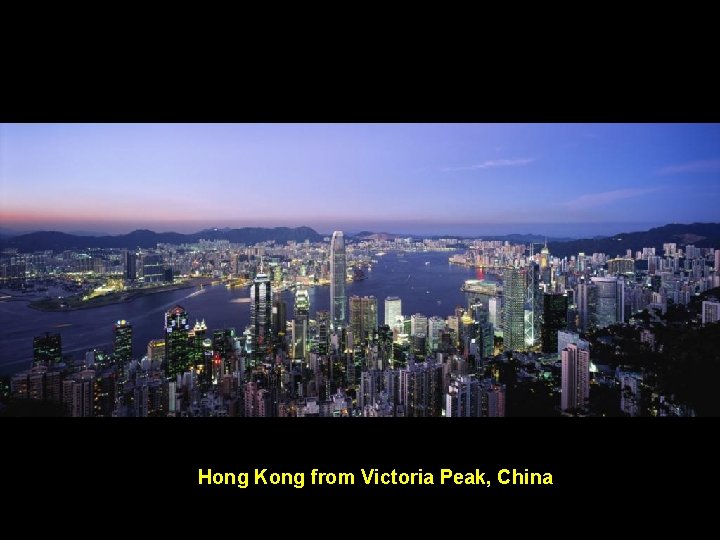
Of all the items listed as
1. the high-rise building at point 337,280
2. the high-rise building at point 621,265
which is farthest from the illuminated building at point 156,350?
the high-rise building at point 621,265

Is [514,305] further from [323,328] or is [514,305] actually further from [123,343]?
[123,343]

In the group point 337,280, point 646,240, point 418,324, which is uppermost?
point 646,240

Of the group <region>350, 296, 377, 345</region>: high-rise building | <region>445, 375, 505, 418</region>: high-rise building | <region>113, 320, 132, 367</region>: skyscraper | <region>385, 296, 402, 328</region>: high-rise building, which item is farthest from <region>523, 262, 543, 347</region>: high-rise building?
<region>113, 320, 132, 367</region>: skyscraper

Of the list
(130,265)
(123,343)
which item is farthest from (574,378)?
(130,265)

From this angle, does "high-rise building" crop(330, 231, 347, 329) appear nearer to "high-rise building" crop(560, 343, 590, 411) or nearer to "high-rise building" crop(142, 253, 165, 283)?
"high-rise building" crop(142, 253, 165, 283)

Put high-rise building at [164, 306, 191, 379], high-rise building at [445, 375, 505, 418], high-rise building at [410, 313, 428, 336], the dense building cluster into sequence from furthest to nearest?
high-rise building at [410, 313, 428, 336], high-rise building at [164, 306, 191, 379], the dense building cluster, high-rise building at [445, 375, 505, 418]

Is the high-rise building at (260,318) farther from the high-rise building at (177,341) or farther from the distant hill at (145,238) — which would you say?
the high-rise building at (177,341)
